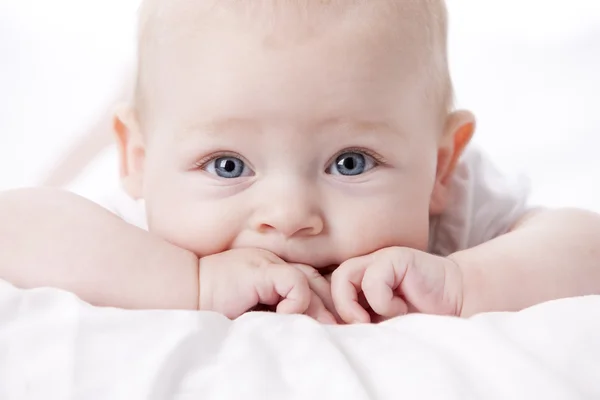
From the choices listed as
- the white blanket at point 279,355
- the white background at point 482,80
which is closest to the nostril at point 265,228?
the white blanket at point 279,355

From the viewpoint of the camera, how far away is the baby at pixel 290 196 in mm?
1125

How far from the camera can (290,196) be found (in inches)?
46.6

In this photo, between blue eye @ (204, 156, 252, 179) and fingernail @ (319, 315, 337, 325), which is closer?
fingernail @ (319, 315, 337, 325)

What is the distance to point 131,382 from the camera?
863 mm

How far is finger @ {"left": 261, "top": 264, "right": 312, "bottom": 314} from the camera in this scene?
1.11 metres

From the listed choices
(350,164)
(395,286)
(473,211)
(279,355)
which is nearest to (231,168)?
(350,164)

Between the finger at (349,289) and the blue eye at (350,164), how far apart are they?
0.14m

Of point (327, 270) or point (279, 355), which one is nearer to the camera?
point (279, 355)

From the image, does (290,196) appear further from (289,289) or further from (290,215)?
(289,289)

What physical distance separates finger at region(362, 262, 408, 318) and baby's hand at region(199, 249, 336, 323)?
0.06 meters

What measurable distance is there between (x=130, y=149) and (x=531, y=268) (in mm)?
661

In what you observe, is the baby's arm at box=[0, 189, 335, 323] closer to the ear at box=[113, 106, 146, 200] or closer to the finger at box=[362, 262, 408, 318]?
the finger at box=[362, 262, 408, 318]

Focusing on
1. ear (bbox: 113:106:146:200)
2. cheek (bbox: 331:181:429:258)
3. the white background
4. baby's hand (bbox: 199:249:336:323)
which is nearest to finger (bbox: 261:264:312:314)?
baby's hand (bbox: 199:249:336:323)

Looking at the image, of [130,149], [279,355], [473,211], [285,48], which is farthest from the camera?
[473,211]
